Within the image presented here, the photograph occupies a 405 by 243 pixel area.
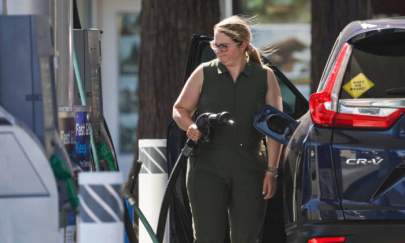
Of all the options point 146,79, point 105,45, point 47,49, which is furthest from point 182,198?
point 105,45

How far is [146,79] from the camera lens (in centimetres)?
1034

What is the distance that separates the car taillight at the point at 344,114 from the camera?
5.34 metres

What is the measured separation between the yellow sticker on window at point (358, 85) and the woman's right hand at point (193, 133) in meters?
1.01

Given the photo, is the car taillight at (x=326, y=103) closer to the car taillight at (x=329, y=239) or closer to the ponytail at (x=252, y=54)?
the car taillight at (x=329, y=239)

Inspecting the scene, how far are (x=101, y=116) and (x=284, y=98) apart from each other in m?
1.32

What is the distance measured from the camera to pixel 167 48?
10.3 m

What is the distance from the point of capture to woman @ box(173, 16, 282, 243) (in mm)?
6305

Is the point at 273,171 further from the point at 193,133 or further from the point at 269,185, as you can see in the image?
the point at 193,133

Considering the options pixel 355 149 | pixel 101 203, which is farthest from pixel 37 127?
pixel 355 149

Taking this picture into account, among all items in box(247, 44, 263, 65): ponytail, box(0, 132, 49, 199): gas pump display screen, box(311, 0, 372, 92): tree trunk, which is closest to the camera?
box(0, 132, 49, 199): gas pump display screen

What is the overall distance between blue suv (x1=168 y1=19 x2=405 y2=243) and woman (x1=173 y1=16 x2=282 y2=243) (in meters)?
0.55

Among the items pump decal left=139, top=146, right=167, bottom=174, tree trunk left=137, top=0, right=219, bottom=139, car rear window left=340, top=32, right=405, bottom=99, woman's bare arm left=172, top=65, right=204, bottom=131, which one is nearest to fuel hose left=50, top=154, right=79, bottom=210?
woman's bare arm left=172, top=65, right=204, bottom=131

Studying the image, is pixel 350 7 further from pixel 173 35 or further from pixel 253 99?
pixel 253 99

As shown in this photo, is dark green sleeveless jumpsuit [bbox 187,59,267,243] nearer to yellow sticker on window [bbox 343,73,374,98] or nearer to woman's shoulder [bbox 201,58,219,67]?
woman's shoulder [bbox 201,58,219,67]
